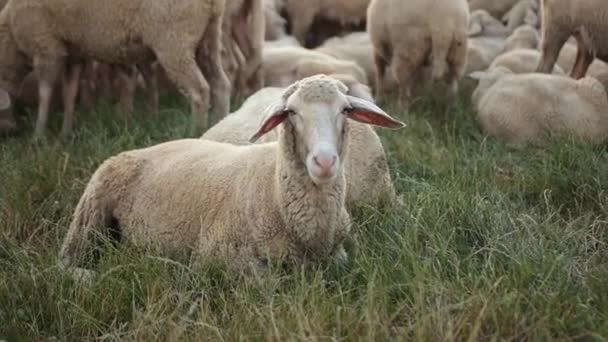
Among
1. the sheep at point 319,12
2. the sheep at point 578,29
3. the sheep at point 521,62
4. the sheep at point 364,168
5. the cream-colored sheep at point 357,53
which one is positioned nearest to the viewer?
the sheep at point 364,168

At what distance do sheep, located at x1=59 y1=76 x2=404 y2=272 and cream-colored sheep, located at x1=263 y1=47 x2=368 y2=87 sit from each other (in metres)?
3.41

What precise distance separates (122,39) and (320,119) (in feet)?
11.1

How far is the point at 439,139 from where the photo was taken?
6918mm

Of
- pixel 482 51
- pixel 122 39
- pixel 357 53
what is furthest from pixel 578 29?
pixel 122 39

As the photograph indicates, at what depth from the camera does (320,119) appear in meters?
3.89

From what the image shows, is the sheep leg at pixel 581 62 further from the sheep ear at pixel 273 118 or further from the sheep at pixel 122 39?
the sheep ear at pixel 273 118

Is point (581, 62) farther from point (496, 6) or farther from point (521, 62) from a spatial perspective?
point (496, 6)

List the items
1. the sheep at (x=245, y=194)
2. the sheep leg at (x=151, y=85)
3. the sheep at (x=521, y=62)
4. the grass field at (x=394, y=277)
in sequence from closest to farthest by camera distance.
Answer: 1. the grass field at (x=394, y=277)
2. the sheep at (x=245, y=194)
3. the sheep leg at (x=151, y=85)
4. the sheep at (x=521, y=62)

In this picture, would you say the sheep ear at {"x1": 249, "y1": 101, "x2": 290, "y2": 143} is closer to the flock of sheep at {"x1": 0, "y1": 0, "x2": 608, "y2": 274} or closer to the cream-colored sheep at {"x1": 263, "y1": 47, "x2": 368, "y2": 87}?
→ the flock of sheep at {"x1": 0, "y1": 0, "x2": 608, "y2": 274}

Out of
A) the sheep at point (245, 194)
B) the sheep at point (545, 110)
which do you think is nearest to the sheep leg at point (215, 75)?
the sheep at point (545, 110)

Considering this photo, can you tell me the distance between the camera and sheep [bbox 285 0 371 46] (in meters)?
10.8

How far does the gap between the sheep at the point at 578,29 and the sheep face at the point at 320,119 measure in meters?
3.48

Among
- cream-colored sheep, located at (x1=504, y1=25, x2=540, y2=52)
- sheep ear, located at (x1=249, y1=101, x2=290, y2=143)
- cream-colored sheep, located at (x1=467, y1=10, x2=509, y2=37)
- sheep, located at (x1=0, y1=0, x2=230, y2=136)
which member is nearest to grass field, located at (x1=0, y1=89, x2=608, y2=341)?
sheep ear, located at (x1=249, y1=101, x2=290, y2=143)

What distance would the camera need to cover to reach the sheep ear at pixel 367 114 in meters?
4.10
